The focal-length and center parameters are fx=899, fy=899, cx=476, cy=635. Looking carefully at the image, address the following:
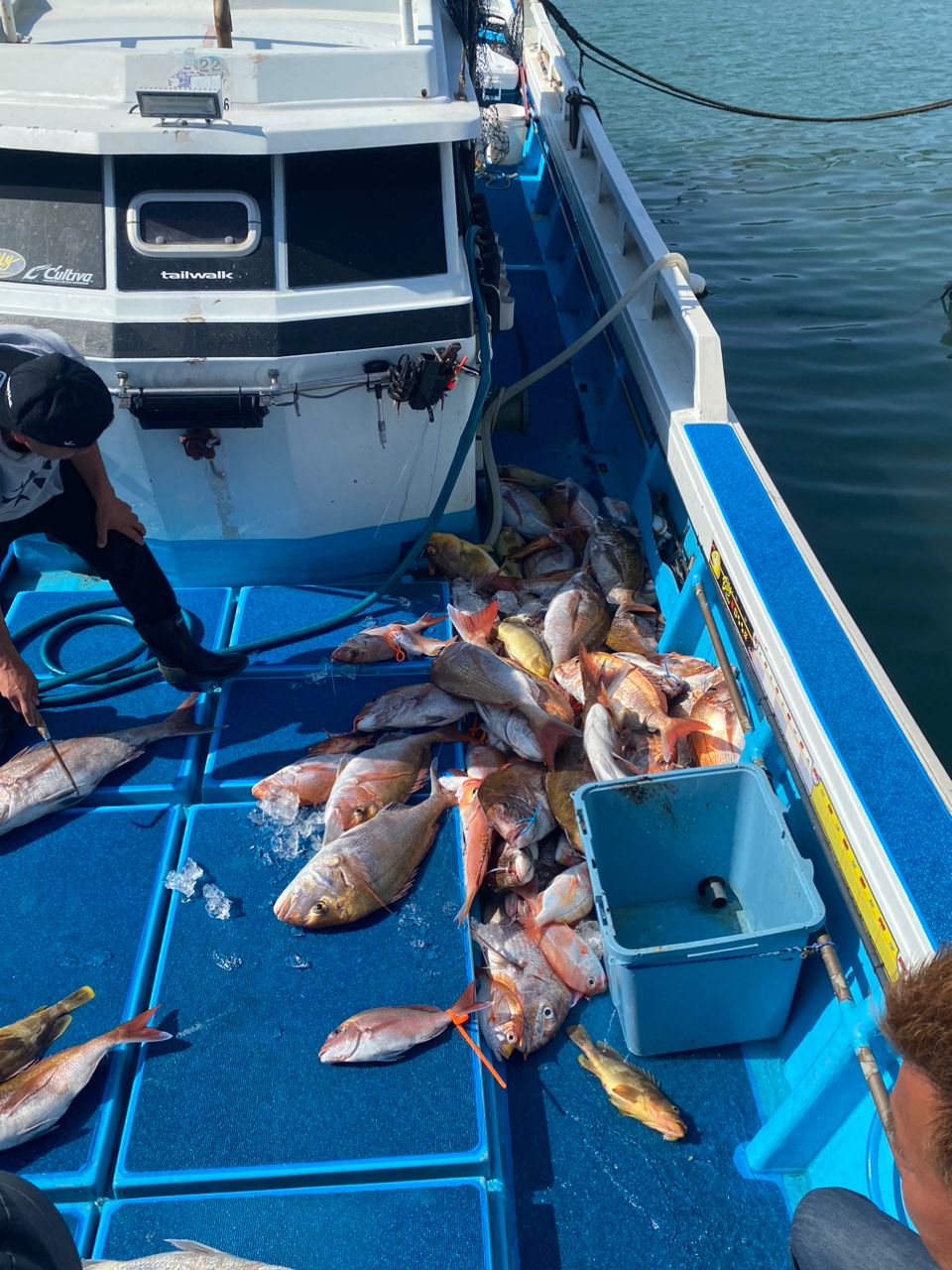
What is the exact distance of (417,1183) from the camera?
2256mm

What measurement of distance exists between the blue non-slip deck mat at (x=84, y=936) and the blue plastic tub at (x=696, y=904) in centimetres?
139

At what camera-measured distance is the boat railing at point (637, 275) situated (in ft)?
12.7

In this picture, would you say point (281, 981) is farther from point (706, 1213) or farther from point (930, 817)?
point (930, 817)

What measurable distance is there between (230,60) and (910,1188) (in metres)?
3.60

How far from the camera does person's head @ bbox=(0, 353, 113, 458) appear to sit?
7.98ft

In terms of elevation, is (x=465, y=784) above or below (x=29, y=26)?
below

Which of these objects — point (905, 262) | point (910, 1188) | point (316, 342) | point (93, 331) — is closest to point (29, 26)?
point (93, 331)

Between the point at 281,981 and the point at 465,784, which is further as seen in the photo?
the point at 465,784

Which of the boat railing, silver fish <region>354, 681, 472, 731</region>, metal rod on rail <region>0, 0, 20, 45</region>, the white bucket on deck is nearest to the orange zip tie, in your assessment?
silver fish <region>354, 681, 472, 731</region>

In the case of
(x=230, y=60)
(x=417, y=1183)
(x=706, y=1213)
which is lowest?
(x=706, y=1213)

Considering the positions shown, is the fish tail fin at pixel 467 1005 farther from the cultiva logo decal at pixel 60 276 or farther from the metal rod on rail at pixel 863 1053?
the cultiva logo decal at pixel 60 276

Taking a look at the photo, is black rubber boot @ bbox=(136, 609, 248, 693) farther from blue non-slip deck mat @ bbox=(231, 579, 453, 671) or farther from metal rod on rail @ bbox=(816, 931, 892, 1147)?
metal rod on rail @ bbox=(816, 931, 892, 1147)

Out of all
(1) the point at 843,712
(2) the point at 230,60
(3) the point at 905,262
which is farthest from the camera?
(3) the point at 905,262

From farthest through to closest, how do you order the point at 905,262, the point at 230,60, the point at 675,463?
the point at 905,262 < the point at 675,463 < the point at 230,60
